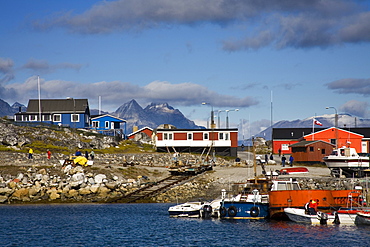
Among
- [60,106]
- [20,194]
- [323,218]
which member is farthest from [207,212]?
[60,106]

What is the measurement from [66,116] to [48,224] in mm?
81506

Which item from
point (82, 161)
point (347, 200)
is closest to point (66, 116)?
point (82, 161)

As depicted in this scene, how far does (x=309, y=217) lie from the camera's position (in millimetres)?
42906

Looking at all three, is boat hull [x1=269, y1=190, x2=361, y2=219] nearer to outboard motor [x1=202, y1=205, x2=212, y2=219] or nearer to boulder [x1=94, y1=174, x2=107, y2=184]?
outboard motor [x1=202, y1=205, x2=212, y2=219]

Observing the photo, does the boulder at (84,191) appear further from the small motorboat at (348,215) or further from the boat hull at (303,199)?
the small motorboat at (348,215)

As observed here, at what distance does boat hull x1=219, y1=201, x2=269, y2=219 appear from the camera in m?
45.8

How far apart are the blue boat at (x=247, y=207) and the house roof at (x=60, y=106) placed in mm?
82448

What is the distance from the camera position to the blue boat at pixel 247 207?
45.8 metres

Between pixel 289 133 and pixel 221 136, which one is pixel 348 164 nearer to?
pixel 221 136

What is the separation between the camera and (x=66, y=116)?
124625mm

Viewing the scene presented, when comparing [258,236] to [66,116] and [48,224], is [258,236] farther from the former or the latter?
[66,116]

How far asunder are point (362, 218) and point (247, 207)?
9.49 meters

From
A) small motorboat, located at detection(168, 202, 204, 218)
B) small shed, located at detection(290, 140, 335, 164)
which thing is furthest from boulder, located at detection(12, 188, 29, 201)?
small shed, located at detection(290, 140, 335, 164)

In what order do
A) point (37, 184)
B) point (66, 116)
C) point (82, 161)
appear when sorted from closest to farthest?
point (37, 184), point (82, 161), point (66, 116)
